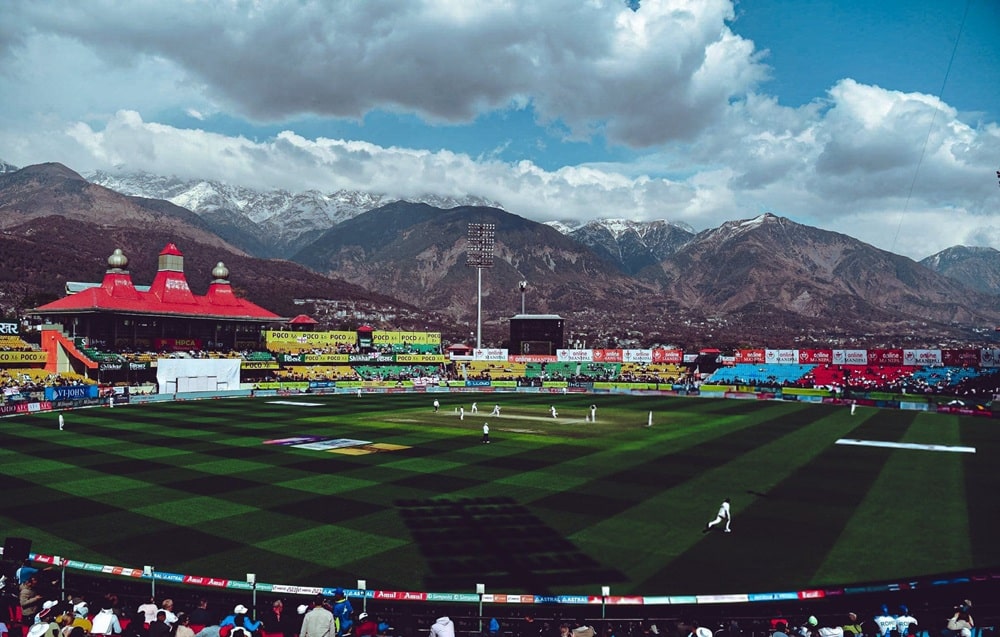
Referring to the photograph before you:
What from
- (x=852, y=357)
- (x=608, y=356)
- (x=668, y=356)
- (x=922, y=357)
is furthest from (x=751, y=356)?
(x=922, y=357)

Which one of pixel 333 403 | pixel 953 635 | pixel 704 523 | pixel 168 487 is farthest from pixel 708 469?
pixel 333 403

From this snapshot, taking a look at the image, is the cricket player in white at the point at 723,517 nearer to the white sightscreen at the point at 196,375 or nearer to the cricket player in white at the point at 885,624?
the cricket player in white at the point at 885,624

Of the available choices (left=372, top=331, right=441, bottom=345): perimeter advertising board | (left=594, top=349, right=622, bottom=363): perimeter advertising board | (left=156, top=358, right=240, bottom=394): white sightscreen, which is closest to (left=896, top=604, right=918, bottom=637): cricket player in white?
(left=156, top=358, right=240, bottom=394): white sightscreen

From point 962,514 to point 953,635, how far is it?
16.8 meters

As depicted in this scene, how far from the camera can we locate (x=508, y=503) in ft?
86.0

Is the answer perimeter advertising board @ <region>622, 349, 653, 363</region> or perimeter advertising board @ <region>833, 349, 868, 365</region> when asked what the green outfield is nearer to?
perimeter advertising board @ <region>833, 349, 868, 365</region>

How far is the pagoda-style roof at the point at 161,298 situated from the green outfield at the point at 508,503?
40.5m

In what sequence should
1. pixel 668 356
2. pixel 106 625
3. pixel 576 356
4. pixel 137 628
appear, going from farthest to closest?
pixel 576 356 → pixel 668 356 → pixel 106 625 → pixel 137 628

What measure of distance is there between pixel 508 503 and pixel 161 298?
86.6 meters

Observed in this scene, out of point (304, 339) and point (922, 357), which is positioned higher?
point (304, 339)

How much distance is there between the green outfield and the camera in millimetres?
18828

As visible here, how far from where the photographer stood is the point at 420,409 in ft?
205

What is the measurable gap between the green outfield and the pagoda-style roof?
133ft

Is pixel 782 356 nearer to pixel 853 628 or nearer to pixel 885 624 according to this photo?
pixel 885 624
